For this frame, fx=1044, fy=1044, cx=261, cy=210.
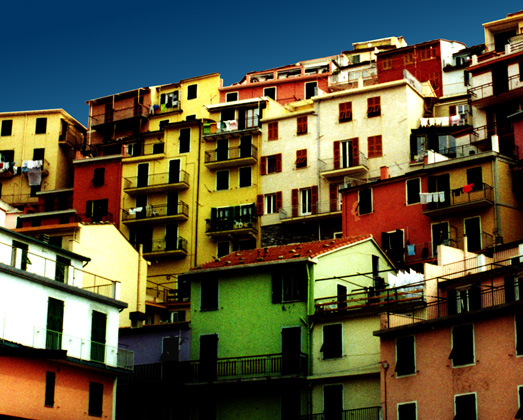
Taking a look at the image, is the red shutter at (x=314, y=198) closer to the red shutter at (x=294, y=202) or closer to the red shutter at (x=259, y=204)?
the red shutter at (x=294, y=202)

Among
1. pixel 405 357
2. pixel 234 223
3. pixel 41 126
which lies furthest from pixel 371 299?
pixel 41 126

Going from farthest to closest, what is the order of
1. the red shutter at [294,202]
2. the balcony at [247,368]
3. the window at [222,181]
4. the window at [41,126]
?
the window at [41,126] < the window at [222,181] < the red shutter at [294,202] < the balcony at [247,368]

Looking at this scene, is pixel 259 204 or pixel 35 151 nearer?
pixel 259 204

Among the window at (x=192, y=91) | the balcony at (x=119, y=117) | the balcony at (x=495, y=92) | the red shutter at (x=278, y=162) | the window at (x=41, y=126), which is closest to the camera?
the balcony at (x=495, y=92)

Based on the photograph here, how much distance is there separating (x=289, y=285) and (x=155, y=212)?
2936 centimetres

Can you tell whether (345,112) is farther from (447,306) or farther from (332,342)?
(447,306)

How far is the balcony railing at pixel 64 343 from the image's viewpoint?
4225 cm

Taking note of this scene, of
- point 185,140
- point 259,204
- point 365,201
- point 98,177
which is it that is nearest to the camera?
point 365,201

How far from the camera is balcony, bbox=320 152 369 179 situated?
71.8m

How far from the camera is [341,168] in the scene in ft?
238

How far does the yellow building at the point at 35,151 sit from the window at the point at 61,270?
136 feet

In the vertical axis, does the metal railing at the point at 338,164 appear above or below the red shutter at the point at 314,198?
above

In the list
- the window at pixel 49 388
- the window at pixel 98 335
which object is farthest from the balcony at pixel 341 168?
the window at pixel 49 388

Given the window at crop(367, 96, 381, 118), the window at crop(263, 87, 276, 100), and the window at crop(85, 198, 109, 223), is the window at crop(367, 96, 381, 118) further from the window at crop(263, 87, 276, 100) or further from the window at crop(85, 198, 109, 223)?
the window at crop(85, 198, 109, 223)
